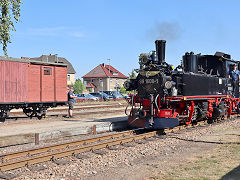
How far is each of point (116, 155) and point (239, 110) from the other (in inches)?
446


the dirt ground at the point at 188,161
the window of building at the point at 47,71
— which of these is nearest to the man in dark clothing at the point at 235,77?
the dirt ground at the point at 188,161

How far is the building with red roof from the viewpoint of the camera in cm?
7006

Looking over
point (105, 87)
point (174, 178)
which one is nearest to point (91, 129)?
point (174, 178)

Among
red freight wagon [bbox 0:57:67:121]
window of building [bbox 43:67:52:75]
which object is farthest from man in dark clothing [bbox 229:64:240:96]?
window of building [bbox 43:67:52:75]

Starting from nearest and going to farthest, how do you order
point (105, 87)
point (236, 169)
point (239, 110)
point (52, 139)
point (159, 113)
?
1. point (236, 169)
2. point (52, 139)
3. point (159, 113)
4. point (239, 110)
5. point (105, 87)

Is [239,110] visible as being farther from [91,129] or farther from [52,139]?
[52,139]

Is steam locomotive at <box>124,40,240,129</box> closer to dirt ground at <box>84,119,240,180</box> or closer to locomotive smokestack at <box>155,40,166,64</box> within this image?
locomotive smokestack at <box>155,40,166,64</box>

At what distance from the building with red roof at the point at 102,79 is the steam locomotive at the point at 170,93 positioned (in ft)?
187

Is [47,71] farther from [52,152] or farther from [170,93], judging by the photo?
[52,152]

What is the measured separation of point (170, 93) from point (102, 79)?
60900 mm

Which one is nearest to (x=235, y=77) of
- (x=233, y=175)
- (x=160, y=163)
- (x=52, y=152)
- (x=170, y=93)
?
(x=170, y=93)

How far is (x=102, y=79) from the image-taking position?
2776 inches

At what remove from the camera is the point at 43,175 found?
5.34 meters

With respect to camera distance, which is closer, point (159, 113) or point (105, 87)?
point (159, 113)
